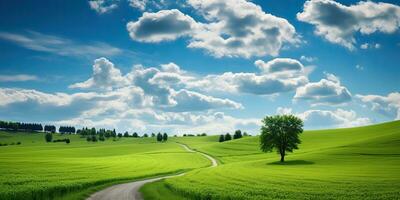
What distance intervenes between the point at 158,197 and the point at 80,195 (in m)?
7.60

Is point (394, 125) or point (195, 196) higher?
point (394, 125)

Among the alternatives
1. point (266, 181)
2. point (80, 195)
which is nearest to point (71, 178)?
point (80, 195)

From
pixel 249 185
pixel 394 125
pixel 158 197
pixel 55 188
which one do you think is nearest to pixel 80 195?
pixel 55 188

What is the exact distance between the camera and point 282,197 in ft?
105

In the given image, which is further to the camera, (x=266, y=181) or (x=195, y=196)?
(x=266, y=181)

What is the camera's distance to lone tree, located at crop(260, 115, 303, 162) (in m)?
83.2

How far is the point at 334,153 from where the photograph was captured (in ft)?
262

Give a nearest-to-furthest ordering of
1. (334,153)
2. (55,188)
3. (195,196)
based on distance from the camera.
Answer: (195,196) < (55,188) < (334,153)

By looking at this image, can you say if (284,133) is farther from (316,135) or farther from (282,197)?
(316,135)

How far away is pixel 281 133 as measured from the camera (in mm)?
83562

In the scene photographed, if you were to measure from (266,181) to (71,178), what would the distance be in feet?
80.6

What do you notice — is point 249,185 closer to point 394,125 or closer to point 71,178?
point 71,178

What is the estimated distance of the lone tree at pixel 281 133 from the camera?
83.2 meters

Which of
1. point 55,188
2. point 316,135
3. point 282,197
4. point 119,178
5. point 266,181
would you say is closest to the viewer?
point 282,197
